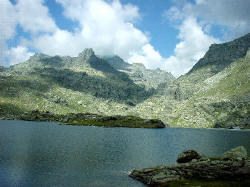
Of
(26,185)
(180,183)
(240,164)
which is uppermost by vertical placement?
(240,164)

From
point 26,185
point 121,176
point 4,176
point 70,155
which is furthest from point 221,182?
point 70,155

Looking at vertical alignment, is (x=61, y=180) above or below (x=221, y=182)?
below

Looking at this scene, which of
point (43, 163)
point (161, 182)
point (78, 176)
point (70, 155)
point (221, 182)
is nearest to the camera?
point (221, 182)

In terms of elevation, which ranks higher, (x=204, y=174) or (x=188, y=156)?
(x=188, y=156)

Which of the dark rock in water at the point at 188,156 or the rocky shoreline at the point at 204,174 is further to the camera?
the dark rock in water at the point at 188,156

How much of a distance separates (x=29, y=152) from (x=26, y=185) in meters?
39.5

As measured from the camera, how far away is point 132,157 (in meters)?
87.7

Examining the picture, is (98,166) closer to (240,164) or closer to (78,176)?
(78,176)

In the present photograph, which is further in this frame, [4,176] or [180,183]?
[4,176]

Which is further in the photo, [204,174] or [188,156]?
[188,156]

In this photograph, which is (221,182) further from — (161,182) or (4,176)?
(4,176)

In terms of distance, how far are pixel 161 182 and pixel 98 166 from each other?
996 inches

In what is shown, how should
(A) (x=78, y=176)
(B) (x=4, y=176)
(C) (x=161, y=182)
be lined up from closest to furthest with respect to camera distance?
1. (C) (x=161, y=182)
2. (B) (x=4, y=176)
3. (A) (x=78, y=176)

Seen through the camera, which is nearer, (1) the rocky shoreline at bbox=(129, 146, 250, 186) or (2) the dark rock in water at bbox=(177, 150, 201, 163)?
(1) the rocky shoreline at bbox=(129, 146, 250, 186)
